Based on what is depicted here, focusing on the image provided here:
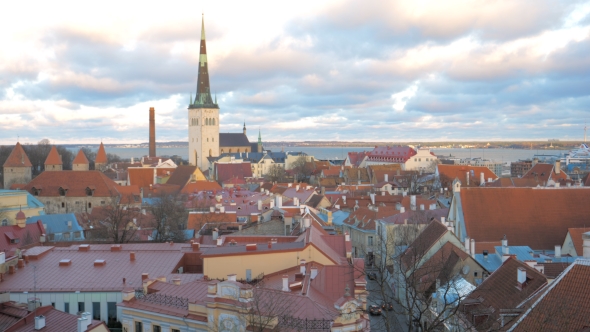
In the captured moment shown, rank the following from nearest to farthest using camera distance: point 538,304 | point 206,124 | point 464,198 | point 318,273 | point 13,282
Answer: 1. point 538,304
2. point 318,273
3. point 13,282
4. point 464,198
5. point 206,124

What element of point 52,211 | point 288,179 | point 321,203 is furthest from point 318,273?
point 288,179

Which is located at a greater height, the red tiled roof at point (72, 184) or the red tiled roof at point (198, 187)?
the red tiled roof at point (72, 184)

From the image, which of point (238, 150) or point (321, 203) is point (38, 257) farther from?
point (238, 150)

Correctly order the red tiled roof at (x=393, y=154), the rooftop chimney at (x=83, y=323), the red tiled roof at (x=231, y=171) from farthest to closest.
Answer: the red tiled roof at (x=393, y=154) → the red tiled roof at (x=231, y=171) → the rooftop chimney at (x=83, y=323)

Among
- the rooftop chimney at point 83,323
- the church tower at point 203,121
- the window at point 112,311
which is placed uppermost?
the church tower at point 203,121

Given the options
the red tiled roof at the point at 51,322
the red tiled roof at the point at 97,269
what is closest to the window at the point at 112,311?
the red tiled roof at the point at 97,269

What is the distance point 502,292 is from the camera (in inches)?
691

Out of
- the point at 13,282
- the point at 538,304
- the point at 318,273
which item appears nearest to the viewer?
the point at 538,304

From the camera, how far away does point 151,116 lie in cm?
13875

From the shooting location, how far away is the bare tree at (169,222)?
3822 cm

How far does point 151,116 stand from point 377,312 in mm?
117992

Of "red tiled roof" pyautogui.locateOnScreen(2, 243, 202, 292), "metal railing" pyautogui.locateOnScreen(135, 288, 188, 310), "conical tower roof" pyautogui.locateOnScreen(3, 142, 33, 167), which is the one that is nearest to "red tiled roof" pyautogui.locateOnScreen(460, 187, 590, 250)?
"red tiled roof" pyautogui.locateOnScreen(2, 243, 202, 292)

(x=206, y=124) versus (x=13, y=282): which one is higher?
(x=206, y=124)

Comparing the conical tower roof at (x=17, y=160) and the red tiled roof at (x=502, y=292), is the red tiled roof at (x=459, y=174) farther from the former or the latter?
the conical tower roof at (x=17, y=160)
